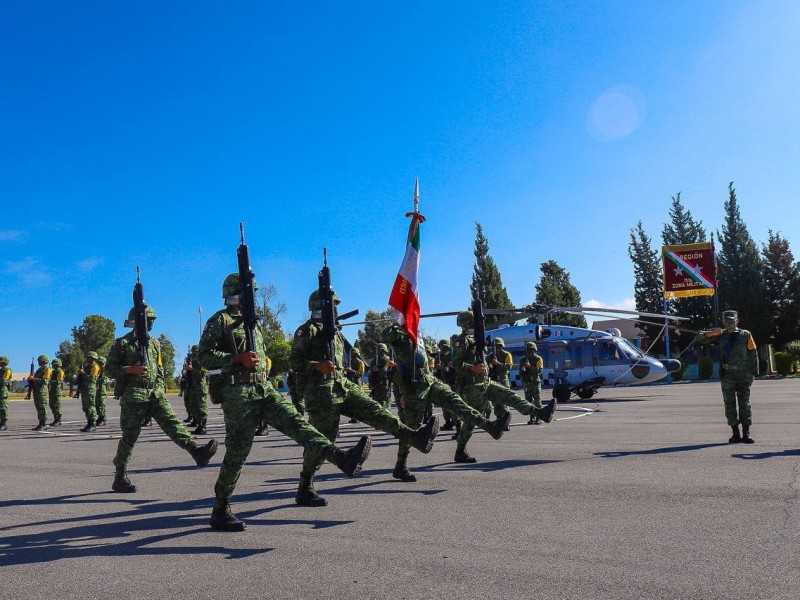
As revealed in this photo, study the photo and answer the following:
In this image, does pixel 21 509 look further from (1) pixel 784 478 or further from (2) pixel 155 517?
(1) pixel 784 478

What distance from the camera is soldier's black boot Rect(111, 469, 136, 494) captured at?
743cm

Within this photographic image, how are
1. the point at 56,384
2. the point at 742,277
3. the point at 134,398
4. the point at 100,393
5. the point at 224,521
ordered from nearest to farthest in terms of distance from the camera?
the point at 224,521
the point at 134,398
the point at 100,393
the point at 56,384
the point at 742,277

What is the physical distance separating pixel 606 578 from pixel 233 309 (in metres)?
3.69

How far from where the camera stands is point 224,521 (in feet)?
17.2

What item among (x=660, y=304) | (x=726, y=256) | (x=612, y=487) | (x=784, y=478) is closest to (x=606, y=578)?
(x=612, y=487)

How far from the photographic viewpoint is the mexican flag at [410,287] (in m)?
7.90

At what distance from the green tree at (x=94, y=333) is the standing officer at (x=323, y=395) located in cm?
9796

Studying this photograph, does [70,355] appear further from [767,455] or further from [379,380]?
[767,455]

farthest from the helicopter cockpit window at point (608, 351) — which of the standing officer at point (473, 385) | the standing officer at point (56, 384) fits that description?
the standing officer at point (56, 384)

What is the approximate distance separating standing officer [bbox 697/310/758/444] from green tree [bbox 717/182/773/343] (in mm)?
42232

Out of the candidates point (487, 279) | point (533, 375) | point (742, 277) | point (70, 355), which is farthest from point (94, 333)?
point (533, 375)

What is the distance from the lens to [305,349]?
6273 mm

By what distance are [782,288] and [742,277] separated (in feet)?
10.2

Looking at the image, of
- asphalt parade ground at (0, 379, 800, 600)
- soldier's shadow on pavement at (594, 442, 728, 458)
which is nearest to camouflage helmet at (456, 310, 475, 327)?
asphalt parade ground at (0, 379, 800, 600)
